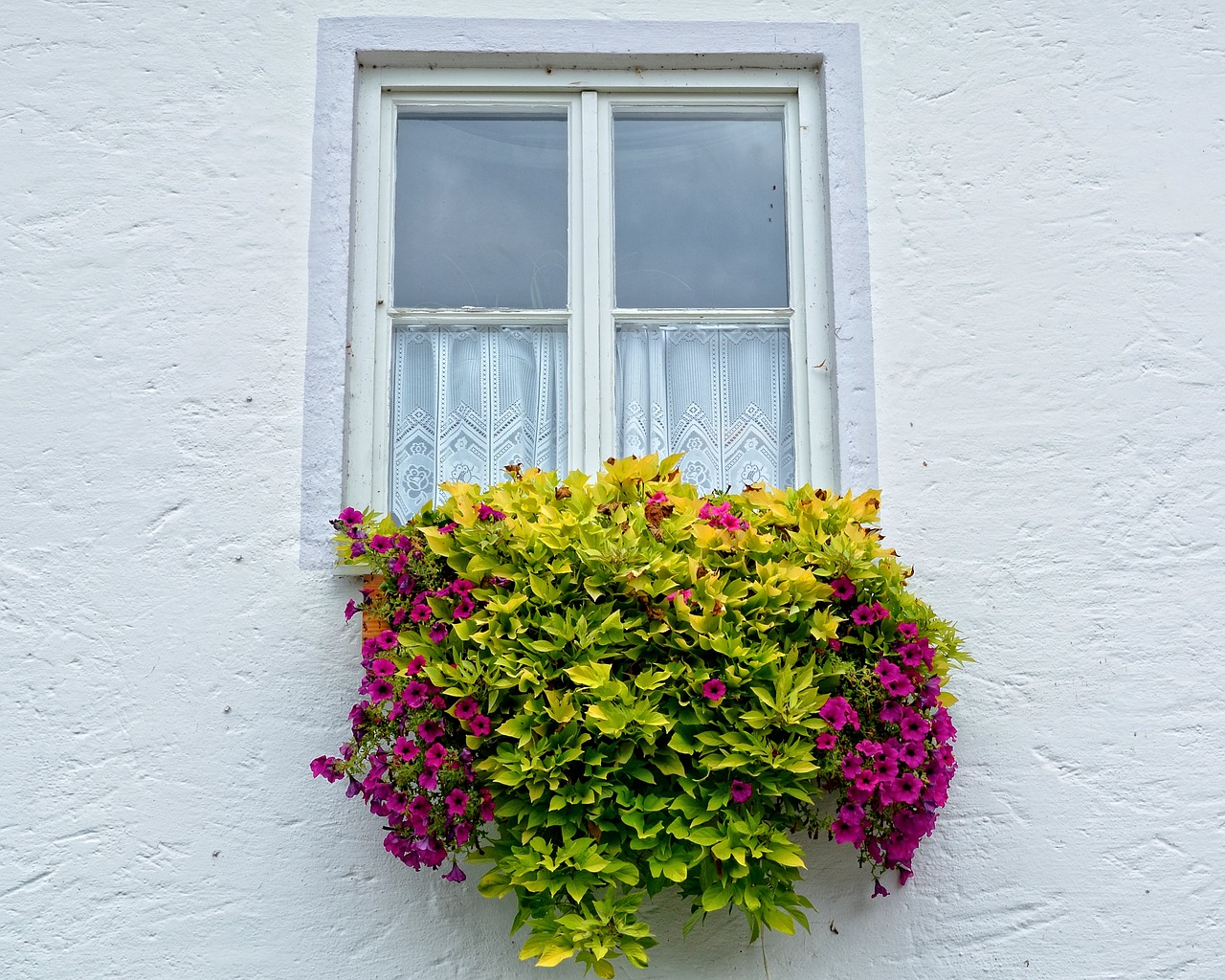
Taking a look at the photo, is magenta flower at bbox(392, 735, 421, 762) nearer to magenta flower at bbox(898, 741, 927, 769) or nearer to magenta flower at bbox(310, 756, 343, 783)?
magenta flower at bbox(310, 756, 343, 783)

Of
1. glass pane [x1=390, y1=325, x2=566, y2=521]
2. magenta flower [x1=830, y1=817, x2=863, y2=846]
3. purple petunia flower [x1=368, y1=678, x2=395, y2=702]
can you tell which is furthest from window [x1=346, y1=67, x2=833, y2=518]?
magenta flower [x1=830, y1=817, x2=863, y2=846]

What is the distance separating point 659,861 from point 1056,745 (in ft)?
3.52

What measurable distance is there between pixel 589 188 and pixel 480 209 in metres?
0.31

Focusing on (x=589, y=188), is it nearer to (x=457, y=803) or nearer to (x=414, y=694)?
(x=414, y=694)

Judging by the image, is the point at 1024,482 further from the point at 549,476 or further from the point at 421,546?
the point at 421,546

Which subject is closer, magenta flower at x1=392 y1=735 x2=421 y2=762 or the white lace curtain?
magenta flower at x1=392 y1=735 x2=421 y2=762

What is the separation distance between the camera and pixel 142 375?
9.95ft

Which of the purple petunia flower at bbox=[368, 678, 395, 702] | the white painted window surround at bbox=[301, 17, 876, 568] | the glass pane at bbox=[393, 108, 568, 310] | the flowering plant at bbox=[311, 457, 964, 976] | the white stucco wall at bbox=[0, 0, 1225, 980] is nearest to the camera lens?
the flowering plant at bbox=[311, 457, 964, 976]

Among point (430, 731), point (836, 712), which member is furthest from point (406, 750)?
point (836, 712)

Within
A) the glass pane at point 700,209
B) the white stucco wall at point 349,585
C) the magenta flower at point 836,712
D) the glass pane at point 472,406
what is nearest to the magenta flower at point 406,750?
the white stucco wall at point 349,585

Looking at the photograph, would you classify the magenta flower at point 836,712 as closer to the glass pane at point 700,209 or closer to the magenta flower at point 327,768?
the magenta flower at point 327,768

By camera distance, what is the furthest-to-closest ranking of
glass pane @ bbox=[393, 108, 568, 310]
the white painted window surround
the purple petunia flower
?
glass pane @ bbox=[393, 108, 568, 310] < the white painted window surround < the purple petunia flower

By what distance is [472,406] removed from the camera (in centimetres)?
321

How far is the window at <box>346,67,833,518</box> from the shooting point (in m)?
3.18
